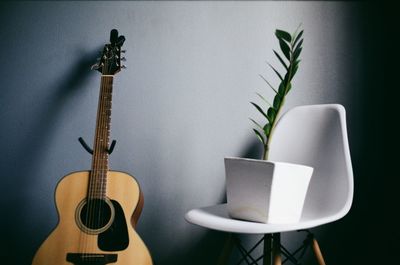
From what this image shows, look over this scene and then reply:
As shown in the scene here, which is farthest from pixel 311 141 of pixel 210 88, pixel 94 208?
pixel 94 208

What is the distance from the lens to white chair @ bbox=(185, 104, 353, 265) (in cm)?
112

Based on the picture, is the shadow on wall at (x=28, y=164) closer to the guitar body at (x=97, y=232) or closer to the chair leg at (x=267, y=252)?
the guitar body at (x=97, y=232)

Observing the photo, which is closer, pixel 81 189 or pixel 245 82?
pixel 81 189

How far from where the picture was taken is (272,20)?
170cm

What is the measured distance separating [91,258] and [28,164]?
1.90ft

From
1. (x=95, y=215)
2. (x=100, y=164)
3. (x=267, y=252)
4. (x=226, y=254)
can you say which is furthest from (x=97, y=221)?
(x=267, y=252)

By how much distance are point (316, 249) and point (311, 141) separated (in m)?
0.38

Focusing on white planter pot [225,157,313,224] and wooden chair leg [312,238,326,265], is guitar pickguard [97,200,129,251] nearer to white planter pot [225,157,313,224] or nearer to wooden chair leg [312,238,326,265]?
white planter pot [225,157,313,224]

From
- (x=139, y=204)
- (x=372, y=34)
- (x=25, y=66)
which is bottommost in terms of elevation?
(x=139, y=204)

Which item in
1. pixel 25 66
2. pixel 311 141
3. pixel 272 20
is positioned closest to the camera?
pixel 311 141

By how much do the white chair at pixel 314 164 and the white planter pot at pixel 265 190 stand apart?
1.6 inches

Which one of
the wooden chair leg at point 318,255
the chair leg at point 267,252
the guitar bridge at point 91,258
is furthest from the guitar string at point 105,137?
the wooden chair leg at point 318,255

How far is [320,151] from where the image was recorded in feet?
4.38

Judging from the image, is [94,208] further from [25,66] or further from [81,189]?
[25,66]
